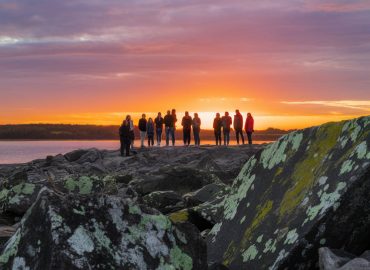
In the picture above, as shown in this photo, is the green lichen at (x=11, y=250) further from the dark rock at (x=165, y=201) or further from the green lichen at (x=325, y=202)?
the dark rock at (x=165, y=201)

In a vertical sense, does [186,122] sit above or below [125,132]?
above

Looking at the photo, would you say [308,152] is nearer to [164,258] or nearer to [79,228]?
[164,258]

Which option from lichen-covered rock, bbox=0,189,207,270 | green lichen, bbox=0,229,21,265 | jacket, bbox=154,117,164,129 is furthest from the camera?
jacket, bbox=154,117,164,129

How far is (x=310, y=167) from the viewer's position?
854 centimetres

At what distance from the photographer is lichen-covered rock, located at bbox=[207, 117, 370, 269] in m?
7.26

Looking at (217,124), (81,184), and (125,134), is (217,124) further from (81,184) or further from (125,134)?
(81,184)

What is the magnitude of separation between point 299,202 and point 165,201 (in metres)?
6.91

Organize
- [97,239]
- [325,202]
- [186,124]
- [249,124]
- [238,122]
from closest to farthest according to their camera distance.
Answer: [97,239]
[325,202]
[249,124]
[186,124]
[238,122]

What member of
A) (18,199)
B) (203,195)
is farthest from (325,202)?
(18,199)

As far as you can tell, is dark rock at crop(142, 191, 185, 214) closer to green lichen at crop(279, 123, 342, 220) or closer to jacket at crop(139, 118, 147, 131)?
green lichen at crop(279, 123, 342, 220)

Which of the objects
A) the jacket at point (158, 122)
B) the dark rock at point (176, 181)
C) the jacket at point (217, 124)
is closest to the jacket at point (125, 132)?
the jacket at point (158, 122)

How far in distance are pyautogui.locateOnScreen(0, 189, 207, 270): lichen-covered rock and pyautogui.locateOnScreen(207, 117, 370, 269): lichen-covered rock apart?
135 cm

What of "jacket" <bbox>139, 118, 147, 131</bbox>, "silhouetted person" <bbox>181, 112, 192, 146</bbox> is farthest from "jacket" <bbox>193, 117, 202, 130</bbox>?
"jacket" <bbox>139, 118, 147, 131</bbox>

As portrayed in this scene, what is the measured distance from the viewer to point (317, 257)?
729 cm
